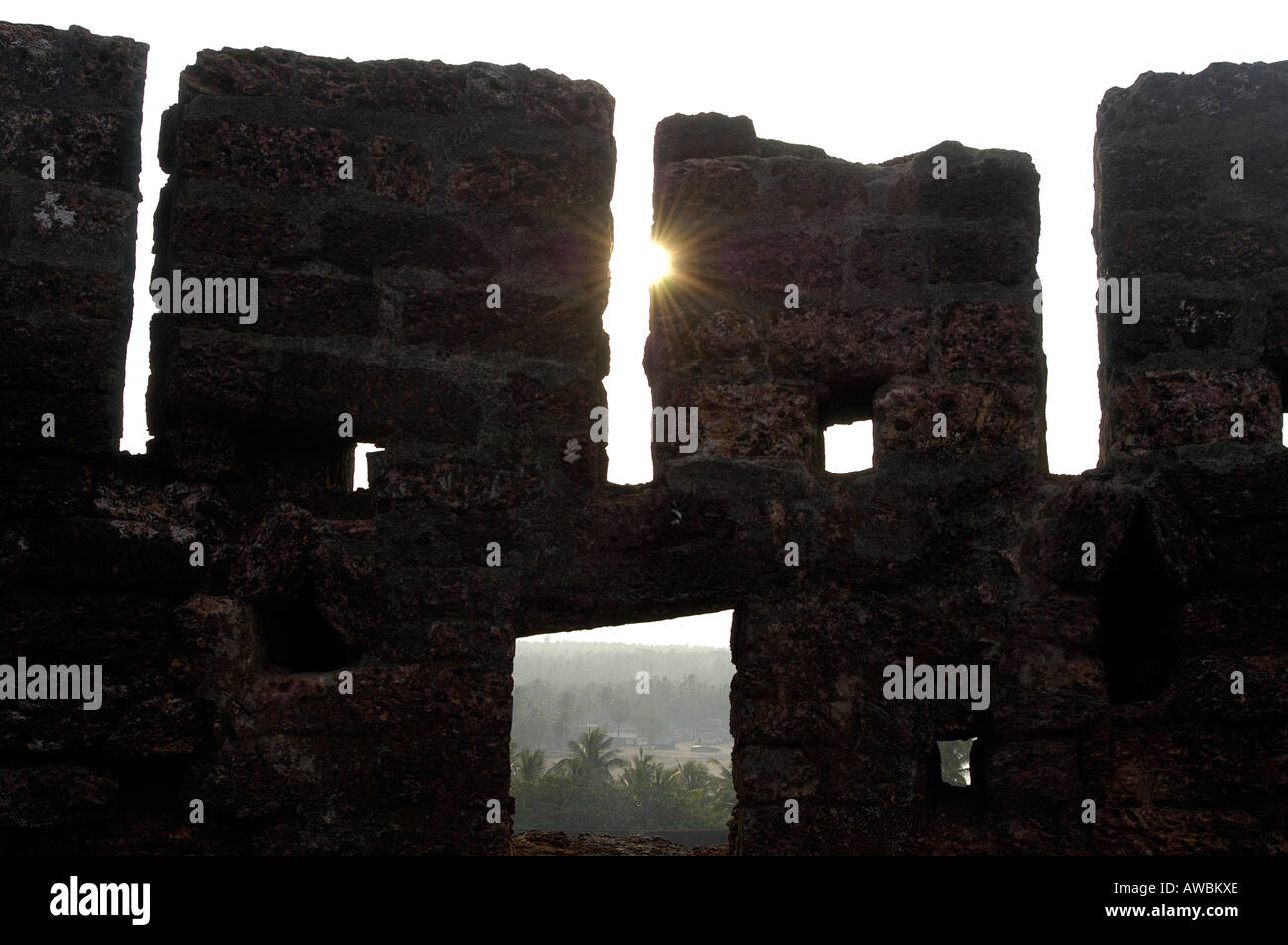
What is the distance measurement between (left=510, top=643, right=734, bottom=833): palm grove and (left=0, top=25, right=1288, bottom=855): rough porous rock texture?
699 mm

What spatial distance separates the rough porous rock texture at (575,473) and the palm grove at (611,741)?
70cm

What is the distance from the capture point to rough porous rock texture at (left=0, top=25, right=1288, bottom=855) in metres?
2.60

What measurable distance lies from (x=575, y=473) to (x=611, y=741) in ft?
115

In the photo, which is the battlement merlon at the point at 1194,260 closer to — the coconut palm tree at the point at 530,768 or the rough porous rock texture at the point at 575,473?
the rough porous rock texture at the point at 575,473

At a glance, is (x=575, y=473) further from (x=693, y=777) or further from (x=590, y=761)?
(x=693, y=777)

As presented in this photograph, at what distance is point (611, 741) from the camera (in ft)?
120

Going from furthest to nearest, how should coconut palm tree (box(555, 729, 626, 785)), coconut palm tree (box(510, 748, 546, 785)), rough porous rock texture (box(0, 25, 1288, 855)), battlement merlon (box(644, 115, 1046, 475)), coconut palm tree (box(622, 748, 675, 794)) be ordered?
1. coconut palm tree (box(622, 748, 675, 794))
2. coconut palm tree (box(555, 729, 626, 785))
3. coconut palm tree (box(510, 748, 546, 785))
4. battlement merlon (box(644, 115, 1046, 475))
5. rough porous rock texture (box(0, 25, 1288, 855))

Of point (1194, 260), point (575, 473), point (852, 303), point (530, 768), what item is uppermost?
point (1194, 260)

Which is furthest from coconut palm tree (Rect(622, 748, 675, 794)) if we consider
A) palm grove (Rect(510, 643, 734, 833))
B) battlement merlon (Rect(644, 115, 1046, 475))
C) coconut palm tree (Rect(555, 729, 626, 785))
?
battlement merlon (Rect(644, 115, 1046, 475))

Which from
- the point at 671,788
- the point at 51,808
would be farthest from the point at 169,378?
A: the point at 671,788

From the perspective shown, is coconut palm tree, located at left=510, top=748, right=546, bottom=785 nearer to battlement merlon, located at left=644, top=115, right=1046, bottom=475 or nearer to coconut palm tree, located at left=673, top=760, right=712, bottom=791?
coconut palm tree, located at left=673, top=760, right=712, bottom=791

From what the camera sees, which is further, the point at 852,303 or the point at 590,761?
the point at 590,761

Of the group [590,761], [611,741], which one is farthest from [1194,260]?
[611,741]

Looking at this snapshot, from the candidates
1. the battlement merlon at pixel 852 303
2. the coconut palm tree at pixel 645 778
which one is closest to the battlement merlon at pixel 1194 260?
the battlement merlon at pixel 852 303
